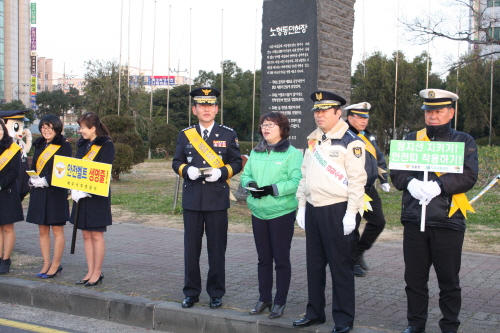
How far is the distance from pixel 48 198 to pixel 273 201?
3.04 m

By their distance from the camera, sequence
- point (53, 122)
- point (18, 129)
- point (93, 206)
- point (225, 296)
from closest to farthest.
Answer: point (225, 296)
point (93, 206)
point (53, 122)
point (18, 129)

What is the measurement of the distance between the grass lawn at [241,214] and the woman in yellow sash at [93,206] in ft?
13.4

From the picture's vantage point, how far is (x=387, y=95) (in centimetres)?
3766

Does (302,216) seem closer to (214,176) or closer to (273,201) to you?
(273,201)

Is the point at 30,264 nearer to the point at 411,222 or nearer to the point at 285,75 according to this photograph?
the point at 411,222

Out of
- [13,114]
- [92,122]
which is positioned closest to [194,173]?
[92,122]

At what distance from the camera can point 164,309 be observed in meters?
5.41

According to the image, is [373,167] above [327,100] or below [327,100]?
below

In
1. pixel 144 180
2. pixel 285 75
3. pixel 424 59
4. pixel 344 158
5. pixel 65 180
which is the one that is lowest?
pixel 144 180

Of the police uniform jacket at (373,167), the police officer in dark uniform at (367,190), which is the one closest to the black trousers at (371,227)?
the police officer in dark uniform at (367,190)

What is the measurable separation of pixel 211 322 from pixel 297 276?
5.69ft

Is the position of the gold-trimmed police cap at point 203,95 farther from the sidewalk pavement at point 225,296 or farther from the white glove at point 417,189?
the white glove at point 417,189

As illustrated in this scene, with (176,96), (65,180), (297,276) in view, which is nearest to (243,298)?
(297,276)

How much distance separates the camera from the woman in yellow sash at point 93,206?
6152 mm
